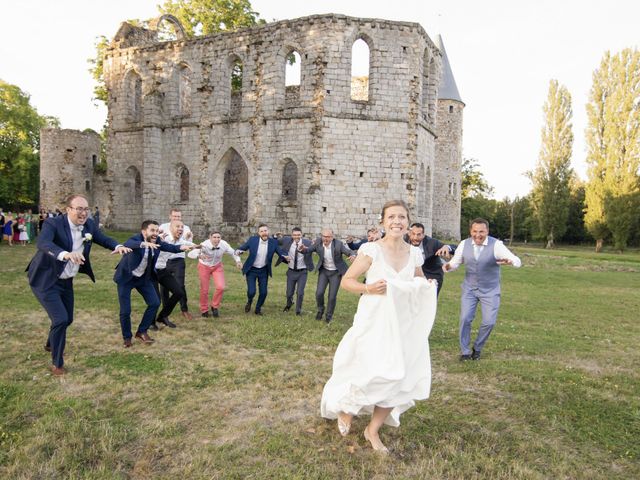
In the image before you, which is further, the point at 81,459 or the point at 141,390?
the point at 141,390

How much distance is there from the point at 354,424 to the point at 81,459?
2467 mm

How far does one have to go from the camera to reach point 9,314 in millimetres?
8711

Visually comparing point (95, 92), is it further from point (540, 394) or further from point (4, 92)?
point (540, 394)

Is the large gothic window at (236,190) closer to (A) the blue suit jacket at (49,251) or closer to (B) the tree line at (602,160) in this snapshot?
(A) the blue suit jacket at (49,251)

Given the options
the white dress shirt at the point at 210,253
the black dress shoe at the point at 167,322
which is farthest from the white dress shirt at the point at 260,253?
the black dress shoe at the point at 167,322

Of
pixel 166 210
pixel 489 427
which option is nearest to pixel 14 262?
pixel 166 210

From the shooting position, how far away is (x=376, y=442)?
13.3 feet

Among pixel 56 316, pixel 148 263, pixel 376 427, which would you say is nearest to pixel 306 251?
pixel 148 263

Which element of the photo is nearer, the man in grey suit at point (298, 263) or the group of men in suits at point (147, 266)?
the group of men in suits at point (147, 266)

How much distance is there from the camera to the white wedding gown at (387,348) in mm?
3947

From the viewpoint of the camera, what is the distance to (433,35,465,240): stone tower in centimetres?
3384

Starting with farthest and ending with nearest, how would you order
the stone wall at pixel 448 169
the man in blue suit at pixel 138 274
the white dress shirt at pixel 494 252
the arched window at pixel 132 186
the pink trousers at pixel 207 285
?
the stone wall at pixel 448 169
the arched window at pixel 132 186
the pink trousers at pixel 207 285
the man in blue suit at pixel 138 274
the white dress shirt at pixel 494 252

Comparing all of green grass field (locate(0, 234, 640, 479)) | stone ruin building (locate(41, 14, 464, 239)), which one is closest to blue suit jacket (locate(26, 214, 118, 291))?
green grass field (locate(0, 234, 640, 479))

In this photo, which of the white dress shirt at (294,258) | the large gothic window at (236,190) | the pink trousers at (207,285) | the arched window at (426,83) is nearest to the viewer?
the pink trousers at (207,285)
